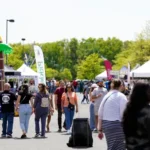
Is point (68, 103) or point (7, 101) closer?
point (7, 101)

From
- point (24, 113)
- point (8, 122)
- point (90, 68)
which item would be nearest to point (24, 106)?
point (24, 113)

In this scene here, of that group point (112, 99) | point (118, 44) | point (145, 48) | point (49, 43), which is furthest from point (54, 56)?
point (112, 99)

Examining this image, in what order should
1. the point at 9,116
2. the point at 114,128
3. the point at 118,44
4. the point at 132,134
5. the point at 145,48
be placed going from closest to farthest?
1. the point at 132,134
2. the point at 114,128
3. the point at 9,116
4. the point at 145,48
5. the point at 118,44

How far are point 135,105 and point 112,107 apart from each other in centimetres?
245

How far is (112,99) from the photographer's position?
9.16 metres

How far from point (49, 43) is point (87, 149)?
454ft

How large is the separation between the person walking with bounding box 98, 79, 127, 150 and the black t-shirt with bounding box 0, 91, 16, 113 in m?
8.73

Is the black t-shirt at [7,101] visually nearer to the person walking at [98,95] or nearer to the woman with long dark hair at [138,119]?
the person walking at [98,95]

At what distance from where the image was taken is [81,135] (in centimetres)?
1451

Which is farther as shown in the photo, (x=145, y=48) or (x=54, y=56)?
(x=54, y=56)

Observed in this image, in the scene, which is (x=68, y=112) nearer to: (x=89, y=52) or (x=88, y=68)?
(x=88, y=68)

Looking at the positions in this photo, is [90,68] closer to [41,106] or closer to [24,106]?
[41,106]

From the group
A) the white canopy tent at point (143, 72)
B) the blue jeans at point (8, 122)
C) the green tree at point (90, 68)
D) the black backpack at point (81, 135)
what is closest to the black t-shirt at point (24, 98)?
the blue jeans at point (8, 122)

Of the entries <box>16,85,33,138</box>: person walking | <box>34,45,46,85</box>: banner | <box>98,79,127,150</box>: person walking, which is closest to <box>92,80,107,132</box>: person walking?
<box>16,85,33,138</box>: person walking
